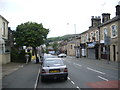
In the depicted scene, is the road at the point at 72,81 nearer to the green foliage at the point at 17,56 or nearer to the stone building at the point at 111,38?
the stone building at the point at 111,38

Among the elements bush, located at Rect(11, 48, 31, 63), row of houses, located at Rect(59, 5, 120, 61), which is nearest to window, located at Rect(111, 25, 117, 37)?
row of houses, located at Rect(59, 5, 120, 61)

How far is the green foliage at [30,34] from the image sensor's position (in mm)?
31328

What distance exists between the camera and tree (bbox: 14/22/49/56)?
3133 cm

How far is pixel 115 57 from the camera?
3123 centimetres

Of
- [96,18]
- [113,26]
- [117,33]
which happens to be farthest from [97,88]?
[96,18]

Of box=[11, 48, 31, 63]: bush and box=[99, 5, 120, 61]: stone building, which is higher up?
box=[99, 5, 120, 61]: stone building

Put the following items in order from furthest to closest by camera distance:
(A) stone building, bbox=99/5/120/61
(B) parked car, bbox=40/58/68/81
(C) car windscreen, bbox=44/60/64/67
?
1. (A) stone building, bbox=99/5/120/61
2. (C) car windscreen, bbox=44/60/64/67
3. (B) parked car, bbox=40/58/68/81

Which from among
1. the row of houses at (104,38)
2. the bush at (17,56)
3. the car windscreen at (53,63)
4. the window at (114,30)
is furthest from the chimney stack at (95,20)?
the car windscreen at (53,63)

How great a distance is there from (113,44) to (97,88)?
23845 mm

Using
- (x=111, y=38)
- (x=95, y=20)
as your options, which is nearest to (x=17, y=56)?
(x=111, y=38)

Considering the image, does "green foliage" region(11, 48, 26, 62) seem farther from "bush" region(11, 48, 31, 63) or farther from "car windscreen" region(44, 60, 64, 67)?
"car windscreen" region(44, 60, 64, 67)

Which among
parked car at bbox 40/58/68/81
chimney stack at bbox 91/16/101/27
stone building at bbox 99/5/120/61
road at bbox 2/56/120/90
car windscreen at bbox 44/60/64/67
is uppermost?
chimney stack at bbox 91/16/101/27

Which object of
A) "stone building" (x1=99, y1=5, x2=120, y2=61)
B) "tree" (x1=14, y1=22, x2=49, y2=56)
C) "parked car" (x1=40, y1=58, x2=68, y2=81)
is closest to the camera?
"parked car" (x1=40, y1=58, x2=68, y2=81)

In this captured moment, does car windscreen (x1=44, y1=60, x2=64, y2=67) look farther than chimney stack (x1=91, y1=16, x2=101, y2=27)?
No
